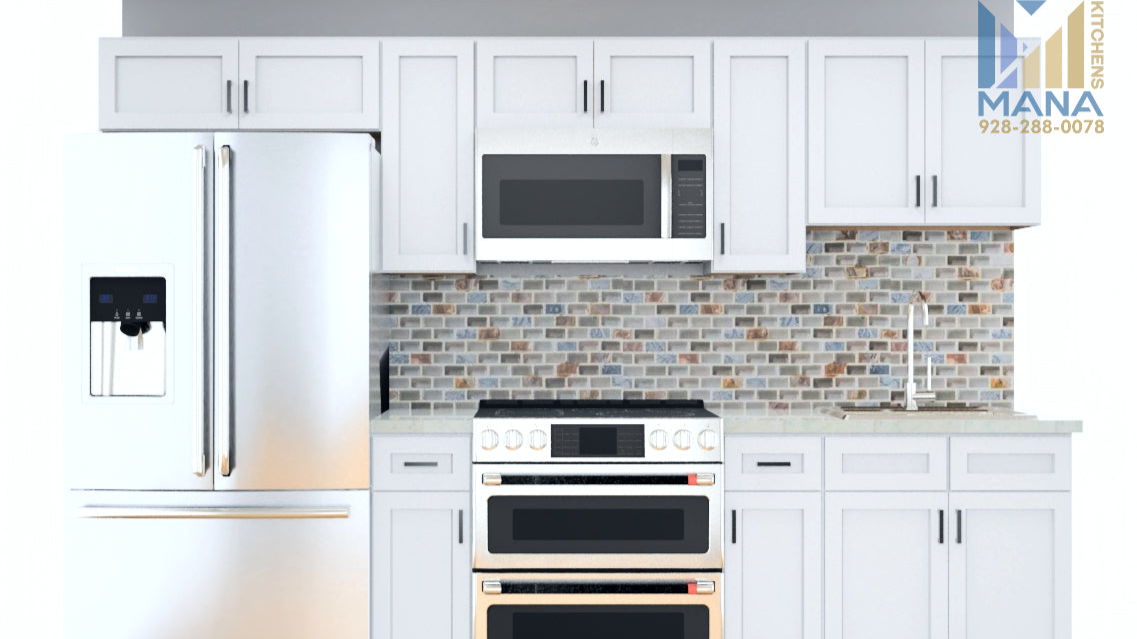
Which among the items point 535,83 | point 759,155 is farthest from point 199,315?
point 759,155

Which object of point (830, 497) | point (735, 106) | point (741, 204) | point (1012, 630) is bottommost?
point (1012, 630)

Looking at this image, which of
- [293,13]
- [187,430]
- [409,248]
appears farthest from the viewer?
[293,13]

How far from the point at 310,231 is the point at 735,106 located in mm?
1770

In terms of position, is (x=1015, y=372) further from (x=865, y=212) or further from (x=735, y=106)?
(x=735, y=106)

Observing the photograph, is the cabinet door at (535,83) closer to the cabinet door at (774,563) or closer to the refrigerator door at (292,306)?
the refrigerator door at (292,306)

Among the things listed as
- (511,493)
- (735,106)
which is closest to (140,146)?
(511,493)

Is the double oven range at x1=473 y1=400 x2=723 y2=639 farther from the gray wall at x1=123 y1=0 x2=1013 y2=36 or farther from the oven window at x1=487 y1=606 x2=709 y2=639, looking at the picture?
the gray wall at x1=123 y1=0 x2=1013 y2=36

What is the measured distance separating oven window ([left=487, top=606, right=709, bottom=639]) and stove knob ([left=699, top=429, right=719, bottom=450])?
61cm

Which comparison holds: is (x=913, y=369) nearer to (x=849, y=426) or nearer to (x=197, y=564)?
(x=849, y=426)

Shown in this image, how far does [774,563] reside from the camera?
3.25m

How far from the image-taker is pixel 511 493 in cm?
319

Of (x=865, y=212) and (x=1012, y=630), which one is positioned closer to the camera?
(x=1012, y=630)

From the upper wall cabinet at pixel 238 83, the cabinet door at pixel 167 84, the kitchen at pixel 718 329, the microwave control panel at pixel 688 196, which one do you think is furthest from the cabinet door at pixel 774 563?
the cabinet door at pixel 167 84

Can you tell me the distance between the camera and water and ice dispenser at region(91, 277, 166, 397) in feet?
10.2
